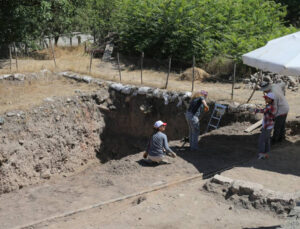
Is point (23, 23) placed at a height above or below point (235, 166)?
above

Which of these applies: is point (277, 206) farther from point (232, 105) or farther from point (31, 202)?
point (232, 105)

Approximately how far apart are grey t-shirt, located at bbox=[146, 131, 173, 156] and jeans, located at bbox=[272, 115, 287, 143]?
279 cm

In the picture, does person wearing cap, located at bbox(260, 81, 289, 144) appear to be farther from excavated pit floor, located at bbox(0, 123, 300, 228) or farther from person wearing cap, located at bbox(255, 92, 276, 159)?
excavated pit floor, located at bbox(0, 123, 300, 228)

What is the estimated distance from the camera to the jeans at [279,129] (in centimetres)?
1025

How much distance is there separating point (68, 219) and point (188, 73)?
10.3 m

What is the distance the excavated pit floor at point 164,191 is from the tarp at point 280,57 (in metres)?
2.08

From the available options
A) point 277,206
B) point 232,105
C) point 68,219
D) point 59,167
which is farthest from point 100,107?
point 277,206

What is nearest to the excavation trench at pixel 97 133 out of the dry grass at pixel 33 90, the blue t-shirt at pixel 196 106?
the dry grass at pixel 33 90

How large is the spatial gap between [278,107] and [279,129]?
0.70 metres

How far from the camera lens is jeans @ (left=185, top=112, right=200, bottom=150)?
1033 cm

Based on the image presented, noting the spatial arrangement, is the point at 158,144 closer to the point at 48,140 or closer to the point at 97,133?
the point at 48,140

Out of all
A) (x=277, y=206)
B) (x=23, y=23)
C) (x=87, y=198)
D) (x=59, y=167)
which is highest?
(x=23, y=23)

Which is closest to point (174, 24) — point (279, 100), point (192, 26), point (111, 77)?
point (192, 26)

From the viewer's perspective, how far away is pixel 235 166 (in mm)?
9531
